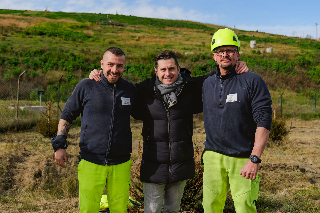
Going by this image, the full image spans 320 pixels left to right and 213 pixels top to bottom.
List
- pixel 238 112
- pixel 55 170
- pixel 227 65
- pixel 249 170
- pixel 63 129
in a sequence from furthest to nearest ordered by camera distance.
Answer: pixel 55 170 → pixel 63 129 → pixel 227 65 → pixel 238 112 → pixel 249 170

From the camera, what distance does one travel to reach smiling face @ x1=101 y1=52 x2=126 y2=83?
114 inches

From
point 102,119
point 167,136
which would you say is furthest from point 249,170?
point 102,119

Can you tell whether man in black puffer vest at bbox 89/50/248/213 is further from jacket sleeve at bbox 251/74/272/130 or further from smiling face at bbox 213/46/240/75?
jacket sleeve at bbox 251/74/272/130

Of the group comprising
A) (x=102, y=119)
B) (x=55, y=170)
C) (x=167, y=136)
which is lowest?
(x=55, y=170)

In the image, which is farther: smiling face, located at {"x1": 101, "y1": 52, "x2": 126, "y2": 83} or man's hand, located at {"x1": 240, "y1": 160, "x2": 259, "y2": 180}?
smiling face, located at {"x1": 101, "y1": 52, "x2": 126, "y2": 83}

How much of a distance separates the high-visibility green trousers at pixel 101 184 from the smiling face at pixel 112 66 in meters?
0.83

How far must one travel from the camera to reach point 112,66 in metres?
2.91

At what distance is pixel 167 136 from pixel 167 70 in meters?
0.63

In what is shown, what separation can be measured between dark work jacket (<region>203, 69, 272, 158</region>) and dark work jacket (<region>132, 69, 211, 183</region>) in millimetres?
272

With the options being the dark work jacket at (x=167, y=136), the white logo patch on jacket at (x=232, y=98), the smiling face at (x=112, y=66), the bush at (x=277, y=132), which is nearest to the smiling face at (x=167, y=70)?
the dark work jacket at (x=167, y=136)

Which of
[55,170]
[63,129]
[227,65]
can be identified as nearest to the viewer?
[227,65]

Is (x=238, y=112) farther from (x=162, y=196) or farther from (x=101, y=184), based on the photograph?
(x=101, y=184)

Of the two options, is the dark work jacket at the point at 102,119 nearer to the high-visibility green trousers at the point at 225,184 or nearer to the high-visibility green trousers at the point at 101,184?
the high-visibility green trousers at the point at 101,184

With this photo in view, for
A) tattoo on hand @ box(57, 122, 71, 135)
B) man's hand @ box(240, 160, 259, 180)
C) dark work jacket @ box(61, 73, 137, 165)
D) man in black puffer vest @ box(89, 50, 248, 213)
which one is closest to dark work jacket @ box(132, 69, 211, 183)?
man in black puffer vest @ box(89, 50, 248, 213)
